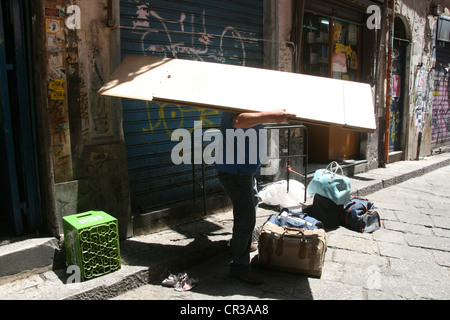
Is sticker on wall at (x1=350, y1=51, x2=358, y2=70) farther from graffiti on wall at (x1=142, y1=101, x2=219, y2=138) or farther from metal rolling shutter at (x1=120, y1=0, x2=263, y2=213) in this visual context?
graffiti on wall at (x1=142, y1=101, x2=219, y2=138)

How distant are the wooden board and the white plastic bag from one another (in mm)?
2106

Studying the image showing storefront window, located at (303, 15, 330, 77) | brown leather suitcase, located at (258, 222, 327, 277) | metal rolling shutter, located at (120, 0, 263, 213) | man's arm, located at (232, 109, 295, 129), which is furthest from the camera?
storefront window, located at (303, 15, 330, 77)

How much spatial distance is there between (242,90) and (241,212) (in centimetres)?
103

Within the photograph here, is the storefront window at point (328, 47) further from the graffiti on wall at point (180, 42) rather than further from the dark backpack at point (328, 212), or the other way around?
the dark backpack at point (328, 212)

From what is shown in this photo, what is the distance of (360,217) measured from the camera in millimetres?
4746

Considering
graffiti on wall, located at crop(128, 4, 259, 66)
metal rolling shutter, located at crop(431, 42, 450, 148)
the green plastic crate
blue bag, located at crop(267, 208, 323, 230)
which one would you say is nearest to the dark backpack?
blue bag, located at crop(267, 208, 323, 230)

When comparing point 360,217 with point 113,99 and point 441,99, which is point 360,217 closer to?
point 113,99

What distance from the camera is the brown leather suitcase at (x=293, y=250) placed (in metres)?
3.49

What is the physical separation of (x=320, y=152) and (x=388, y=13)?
3344 millimetres

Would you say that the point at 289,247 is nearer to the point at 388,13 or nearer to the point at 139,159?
the point at 139,159

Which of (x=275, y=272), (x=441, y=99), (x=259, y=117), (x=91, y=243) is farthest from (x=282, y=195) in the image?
(x=441, y=99)

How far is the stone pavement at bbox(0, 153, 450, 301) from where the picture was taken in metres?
3.19

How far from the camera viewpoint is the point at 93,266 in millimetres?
3219
